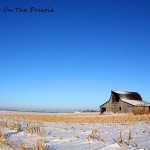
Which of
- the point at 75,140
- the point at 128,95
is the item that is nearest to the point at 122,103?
the point at 128,95

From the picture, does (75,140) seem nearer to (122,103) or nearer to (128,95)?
(122,103)

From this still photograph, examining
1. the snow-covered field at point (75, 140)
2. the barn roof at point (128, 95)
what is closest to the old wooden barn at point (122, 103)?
the barn roof at point (128, 95)

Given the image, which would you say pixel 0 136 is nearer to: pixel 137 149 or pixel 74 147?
pixel 74 147

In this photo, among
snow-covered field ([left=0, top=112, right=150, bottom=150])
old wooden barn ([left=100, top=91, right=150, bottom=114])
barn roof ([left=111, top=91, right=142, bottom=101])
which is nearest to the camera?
snow-covered field ([left=0, top=112, right=150, bottom=150])

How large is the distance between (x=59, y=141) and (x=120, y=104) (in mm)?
45796

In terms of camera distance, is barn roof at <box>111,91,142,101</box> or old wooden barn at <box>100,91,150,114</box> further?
barn roof at <box>111,91,142,101</box>

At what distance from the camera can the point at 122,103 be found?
5194 cm

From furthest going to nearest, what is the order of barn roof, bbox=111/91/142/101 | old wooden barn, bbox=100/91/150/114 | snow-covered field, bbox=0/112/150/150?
1. barn roof, bbox=111/91/142/101
2. old wooden barn, bbox=100/91/150/114
3. snow-covered field, bbox=0/112/150/150

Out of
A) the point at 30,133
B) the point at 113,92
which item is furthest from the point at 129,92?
the point at 30,133

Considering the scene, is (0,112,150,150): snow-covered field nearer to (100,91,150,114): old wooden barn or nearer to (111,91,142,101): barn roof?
(100,91,150,114): old wooden barn

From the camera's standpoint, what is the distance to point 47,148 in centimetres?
653

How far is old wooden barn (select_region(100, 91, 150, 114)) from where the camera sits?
50769mm

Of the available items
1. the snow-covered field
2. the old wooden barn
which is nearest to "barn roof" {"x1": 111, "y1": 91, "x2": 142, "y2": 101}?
the old wooden barn

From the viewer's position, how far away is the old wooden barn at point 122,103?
50.8 m
